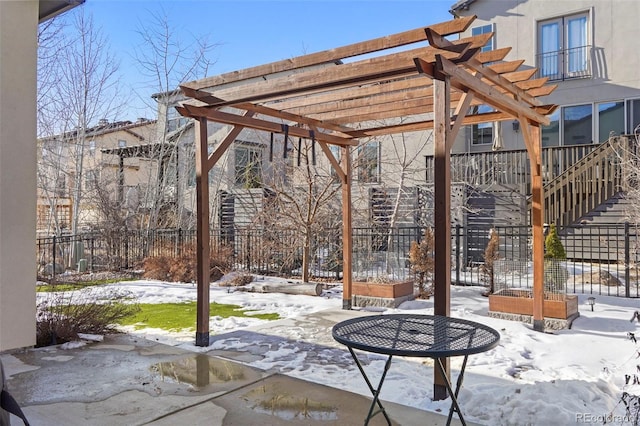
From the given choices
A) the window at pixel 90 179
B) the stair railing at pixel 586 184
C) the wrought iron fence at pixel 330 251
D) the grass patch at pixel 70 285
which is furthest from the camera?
the window at pixel 90 179

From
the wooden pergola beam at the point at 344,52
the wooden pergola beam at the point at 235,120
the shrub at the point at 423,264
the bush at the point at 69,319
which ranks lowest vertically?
the bush at the point at 69,319

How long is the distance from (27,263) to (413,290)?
5.55m

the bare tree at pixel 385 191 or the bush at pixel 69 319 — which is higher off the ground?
the bare tree at pixel 385 191

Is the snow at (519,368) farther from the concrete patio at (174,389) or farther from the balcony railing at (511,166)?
the balcony railing at (511,166)

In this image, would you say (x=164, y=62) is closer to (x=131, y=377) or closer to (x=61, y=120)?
(x=61, y=120)

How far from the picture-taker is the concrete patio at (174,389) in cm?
343

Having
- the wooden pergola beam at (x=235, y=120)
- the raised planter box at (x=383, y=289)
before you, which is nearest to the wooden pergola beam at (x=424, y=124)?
the wooden pergola beam at (x=235, y=120)

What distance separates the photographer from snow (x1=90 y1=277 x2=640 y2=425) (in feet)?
11.3

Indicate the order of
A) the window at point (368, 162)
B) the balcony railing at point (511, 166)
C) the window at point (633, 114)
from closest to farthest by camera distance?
1. the window at point (368, 162)
2. the balcony railing at point (511, 166)
3. the window at point (633, 114)

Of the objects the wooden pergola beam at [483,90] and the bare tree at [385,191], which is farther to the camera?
the bare tree at [385,191]

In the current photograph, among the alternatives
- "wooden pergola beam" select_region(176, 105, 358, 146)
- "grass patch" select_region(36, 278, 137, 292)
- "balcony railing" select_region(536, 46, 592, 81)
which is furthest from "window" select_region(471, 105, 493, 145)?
"grass patch" select_region(36, 278, 137, 292)

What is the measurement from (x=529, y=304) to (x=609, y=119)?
33.0 feet

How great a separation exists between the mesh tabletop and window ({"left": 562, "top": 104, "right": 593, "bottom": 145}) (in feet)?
42.7

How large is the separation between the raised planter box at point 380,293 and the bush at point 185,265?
4226 millimetres
